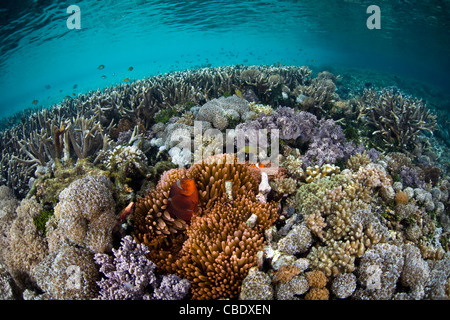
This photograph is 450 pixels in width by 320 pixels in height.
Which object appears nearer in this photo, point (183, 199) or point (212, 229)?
point (212, 229)

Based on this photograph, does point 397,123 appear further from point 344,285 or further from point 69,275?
point 69,275

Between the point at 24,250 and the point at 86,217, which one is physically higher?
the point at 86,217

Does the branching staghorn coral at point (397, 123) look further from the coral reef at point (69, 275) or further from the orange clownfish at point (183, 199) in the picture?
the coral reef at point (69, 275)

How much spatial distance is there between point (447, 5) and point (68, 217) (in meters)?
34.5

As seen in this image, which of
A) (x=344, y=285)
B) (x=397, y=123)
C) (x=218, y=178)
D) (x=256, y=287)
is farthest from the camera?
(x=397, y=123)

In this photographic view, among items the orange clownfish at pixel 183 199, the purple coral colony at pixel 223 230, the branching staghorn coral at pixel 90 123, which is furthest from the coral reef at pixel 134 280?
the branching staghorn coral at pixel 90 123

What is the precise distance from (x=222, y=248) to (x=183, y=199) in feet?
2.95

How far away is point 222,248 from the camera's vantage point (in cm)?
276

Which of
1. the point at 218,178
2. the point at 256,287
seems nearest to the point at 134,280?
the point at 256,287

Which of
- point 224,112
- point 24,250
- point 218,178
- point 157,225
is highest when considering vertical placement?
point 224,112

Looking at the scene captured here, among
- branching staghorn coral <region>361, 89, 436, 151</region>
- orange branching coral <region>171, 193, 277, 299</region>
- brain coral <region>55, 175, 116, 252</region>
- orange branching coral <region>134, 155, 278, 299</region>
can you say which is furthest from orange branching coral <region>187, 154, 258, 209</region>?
branching staghorn coral <region>361, 89, 436, 151</region>

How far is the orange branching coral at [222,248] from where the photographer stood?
2.59m
